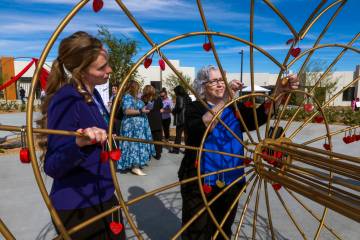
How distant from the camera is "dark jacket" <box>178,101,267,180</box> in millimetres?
1692

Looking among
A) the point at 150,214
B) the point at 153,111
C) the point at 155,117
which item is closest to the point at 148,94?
the point at 153,111

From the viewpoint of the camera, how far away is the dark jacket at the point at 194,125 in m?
1.69

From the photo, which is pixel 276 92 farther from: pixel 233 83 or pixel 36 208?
pixel 36 208

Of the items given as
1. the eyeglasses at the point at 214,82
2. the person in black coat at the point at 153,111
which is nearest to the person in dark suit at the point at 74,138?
the eyeglasses at the point at 214,82

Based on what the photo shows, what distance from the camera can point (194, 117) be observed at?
1.74m

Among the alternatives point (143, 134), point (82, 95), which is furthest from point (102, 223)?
point (143, 134)

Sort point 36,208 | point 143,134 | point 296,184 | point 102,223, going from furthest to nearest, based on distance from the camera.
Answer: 1. point 143,134
2. point 36,208
3. point 102,223
4. point 296,184

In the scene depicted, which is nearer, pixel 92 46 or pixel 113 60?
pixel 92 46

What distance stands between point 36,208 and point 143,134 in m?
2.05

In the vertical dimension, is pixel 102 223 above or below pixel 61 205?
below

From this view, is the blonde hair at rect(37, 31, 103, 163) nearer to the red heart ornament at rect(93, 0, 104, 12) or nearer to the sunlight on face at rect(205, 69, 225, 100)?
the red heart ornament at rect(93, 0, 104, 12)

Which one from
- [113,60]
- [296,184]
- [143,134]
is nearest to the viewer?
[296,184]

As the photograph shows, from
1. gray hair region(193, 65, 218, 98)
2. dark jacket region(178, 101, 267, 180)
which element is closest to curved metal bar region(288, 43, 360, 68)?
dark jacket region(178, 101, 267, 180)

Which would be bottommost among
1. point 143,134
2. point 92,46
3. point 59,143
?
point 143,134
